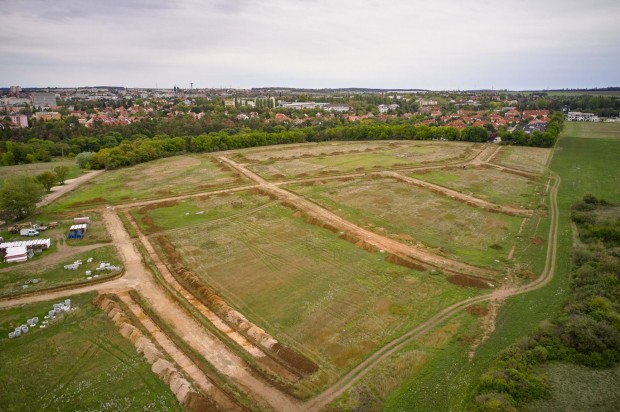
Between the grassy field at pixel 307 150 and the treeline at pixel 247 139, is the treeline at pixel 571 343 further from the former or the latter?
the treeline at pixel 247 139

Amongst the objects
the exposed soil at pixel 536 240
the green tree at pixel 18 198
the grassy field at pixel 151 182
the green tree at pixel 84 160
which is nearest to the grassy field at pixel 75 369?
the green tree at pixel 18 198

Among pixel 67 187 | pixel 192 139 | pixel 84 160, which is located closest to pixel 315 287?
pixel 67 187

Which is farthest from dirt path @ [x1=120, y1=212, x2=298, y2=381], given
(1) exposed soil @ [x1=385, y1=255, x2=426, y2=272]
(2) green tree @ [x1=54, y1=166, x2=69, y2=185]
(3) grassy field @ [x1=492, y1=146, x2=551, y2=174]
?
(3) grassy field @ [x1=492, y1=146, x2=551, y2=174]

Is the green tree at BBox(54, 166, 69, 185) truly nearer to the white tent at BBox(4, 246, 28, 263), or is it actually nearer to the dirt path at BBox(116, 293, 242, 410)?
the white tent at BBox(4, 246, 28, 263)

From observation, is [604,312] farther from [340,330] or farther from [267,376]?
[267,376]

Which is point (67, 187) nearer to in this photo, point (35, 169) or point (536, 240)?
point (35, 169)
